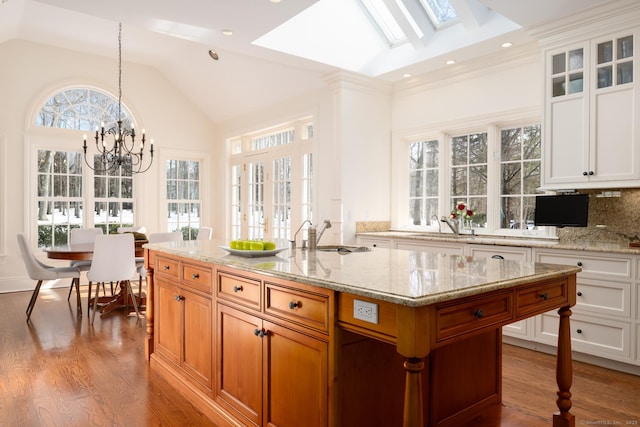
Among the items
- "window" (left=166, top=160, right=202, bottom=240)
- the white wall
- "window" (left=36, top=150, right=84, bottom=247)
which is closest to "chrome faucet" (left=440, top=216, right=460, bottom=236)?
"window" (left=166, top=160, right=202, bottom=240)

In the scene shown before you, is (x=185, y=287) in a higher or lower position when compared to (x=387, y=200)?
lower

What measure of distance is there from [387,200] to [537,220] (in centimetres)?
207

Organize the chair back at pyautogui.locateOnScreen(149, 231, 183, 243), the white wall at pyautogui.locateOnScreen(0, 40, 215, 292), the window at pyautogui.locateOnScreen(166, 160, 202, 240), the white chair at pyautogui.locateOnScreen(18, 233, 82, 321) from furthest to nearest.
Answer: the window at pyautogui.locateOnScreen(166, 160, 202, 240)
the white wall at pyautogui.locateOnScreen(0, 40, 215, 292)
the chair back at pyautogui.locateOnScreen(149, 231, 183, 243)
the white chair at pyautogui.locateOnScreen(18, 233, 82, 321)

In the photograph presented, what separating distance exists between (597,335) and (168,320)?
3191mm

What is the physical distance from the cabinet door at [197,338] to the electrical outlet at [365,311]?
47.9 inches

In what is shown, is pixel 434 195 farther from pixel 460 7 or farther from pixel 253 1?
pixel 253 1

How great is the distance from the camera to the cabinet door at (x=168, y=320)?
2930 millimetres

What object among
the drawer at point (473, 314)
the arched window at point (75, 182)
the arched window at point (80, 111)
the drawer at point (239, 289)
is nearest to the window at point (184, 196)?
the arched window at point (75, 182)

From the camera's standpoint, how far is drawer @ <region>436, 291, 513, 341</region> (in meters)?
1.53

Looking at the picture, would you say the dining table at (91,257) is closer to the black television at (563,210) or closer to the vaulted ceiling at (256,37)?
the vaulted ceiling at (256,37)

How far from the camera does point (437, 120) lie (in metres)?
5.14

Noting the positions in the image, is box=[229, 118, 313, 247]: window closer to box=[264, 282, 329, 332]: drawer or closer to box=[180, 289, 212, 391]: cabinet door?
box=[180, 289, 212, 391]: cabinet door

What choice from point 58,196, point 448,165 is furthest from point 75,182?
point 448,165

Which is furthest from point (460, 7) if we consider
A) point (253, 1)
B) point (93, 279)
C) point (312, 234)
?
point (93, 279)
